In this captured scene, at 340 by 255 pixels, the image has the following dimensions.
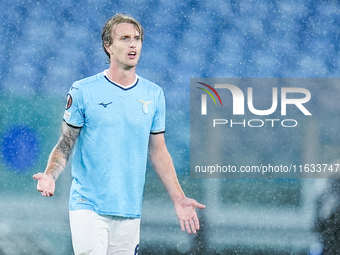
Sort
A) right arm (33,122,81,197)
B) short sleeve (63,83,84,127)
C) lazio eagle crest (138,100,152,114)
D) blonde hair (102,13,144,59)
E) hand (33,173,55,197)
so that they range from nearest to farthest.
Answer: hand (33,173,55,197) → right arm (33,122,81,197) → short sleeve (63,83,84,127) → lazio eagle crest (138,100,152,114) → blonde hair (102,13,144,59)

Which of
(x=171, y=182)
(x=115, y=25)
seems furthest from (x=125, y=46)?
(x=171, y=182)

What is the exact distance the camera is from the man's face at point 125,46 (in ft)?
11.4

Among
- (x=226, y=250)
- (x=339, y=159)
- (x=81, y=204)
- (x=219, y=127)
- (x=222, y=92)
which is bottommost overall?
(x=226, y=250)

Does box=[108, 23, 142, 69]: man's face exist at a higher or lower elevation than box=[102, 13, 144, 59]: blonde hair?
lower

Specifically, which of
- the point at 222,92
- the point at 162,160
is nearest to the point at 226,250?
the point at 222,92

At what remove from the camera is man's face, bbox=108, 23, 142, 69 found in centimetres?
348

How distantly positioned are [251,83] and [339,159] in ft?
4.59

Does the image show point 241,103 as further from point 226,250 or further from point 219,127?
point 226,250

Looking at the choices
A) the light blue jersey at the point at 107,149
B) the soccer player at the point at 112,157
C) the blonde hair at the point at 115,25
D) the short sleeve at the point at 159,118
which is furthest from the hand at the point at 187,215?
the blonde hair at the point at 115,25

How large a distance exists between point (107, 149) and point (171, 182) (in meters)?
0.56

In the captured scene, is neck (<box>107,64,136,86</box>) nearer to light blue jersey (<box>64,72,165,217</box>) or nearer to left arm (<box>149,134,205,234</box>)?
light blue jersey (<box>64,72,165,217</box>)

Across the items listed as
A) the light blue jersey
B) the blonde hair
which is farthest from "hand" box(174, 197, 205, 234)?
the blonde hair

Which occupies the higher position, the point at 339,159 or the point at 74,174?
the point at 339,159

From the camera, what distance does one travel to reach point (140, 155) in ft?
10.8
